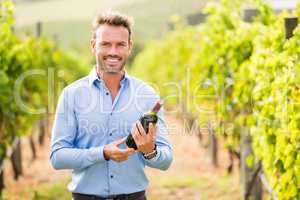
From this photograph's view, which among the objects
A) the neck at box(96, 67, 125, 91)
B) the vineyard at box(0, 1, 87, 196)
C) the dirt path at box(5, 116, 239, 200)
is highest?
the neck at box(96, 67, 125, 91)

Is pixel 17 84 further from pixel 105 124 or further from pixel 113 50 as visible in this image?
pixel 113 50

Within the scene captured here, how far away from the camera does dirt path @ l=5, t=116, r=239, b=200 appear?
9.67m

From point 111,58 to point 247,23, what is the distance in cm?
435

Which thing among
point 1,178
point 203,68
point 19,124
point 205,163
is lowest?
point 205,163

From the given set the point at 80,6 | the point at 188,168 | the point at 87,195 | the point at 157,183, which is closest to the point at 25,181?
the point at 157,183

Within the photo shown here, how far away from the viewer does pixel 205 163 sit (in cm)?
1387

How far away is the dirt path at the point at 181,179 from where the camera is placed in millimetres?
9672

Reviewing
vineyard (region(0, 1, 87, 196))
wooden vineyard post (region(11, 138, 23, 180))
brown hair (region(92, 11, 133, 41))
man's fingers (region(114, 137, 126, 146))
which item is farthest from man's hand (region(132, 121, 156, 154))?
wooden vineyard post (region(11, 138, 23, 180))

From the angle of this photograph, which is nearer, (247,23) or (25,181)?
(247,23)

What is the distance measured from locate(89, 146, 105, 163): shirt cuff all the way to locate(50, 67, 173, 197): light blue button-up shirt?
67 mm

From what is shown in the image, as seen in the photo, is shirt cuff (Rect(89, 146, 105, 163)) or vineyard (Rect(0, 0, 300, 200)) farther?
vineyard (Rect(0, 0, 300, 200))

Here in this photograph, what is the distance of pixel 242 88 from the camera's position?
297 inches

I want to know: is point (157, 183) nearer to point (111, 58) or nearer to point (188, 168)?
point (188, 168)

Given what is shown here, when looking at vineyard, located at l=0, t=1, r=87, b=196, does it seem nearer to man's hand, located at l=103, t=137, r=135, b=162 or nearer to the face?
the face
